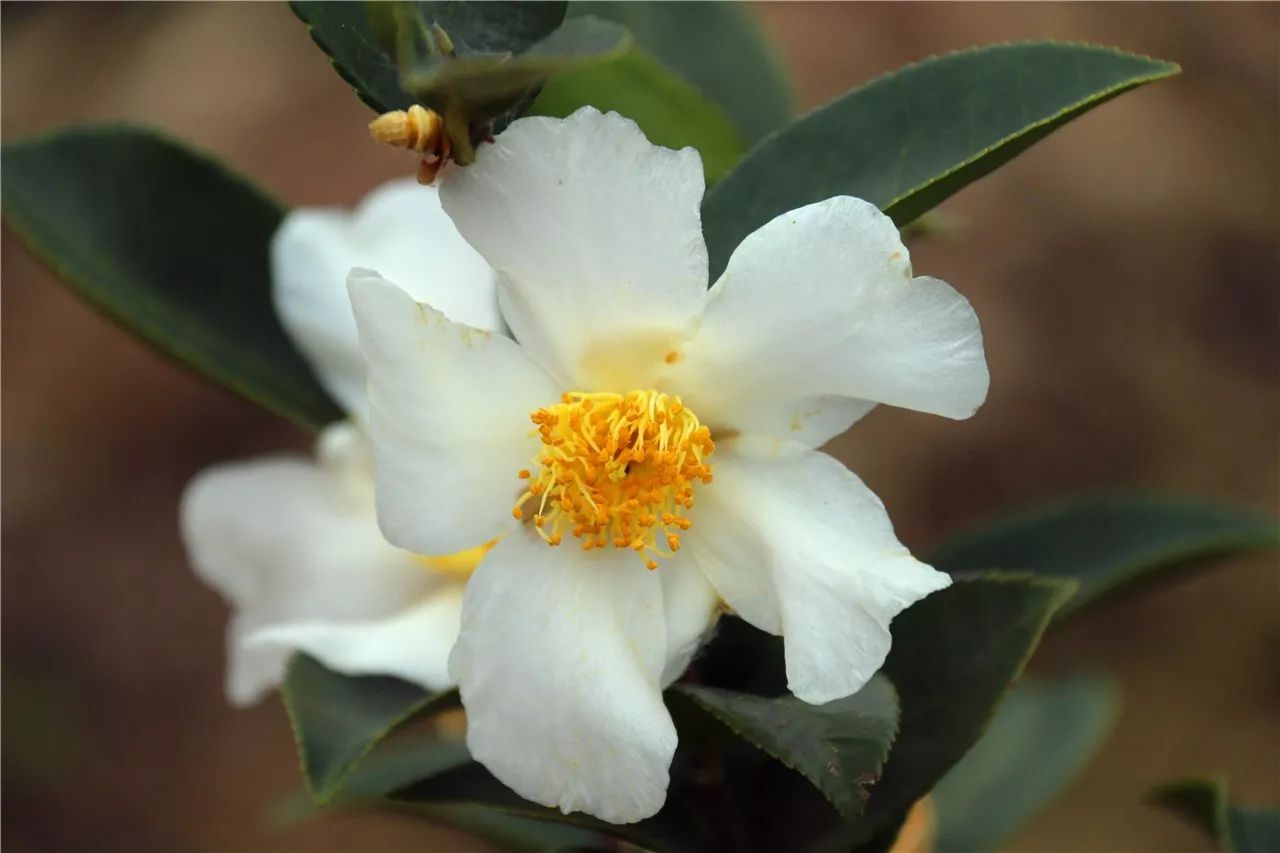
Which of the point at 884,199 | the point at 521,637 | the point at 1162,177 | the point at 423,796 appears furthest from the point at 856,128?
the point at 1162,177

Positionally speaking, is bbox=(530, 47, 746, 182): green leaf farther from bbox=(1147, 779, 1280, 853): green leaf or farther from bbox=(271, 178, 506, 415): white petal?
bbox=(1147, 779, 1280, 853): green leaf

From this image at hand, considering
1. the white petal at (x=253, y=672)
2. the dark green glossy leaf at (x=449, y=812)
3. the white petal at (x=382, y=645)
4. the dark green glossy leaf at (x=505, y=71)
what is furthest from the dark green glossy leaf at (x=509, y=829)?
the dark green glossy leaf at (x=505, y=71)

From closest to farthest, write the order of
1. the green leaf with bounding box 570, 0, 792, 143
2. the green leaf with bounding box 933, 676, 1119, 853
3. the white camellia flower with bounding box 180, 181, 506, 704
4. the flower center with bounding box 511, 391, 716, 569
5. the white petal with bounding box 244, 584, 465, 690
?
the flower center with bounding box 511, 391, 716, 569
the white petal with bounding box 244, 584, 465, 690
the white camellia flower with bounding box 180, 181, 506, 704
the green leaf with bounding box 570, 0, 792, 143
the green leaf with bounding box 933, 676, 1119, 853

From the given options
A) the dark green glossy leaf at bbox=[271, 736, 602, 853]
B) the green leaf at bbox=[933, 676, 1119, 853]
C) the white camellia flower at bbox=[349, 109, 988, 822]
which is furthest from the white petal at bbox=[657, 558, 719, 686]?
the green leaf at bbox=[933, 676, 1119, 853]

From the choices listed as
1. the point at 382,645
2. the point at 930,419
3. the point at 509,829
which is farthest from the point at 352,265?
the point at 930,419

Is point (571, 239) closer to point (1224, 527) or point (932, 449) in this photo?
point (1224, 527)
